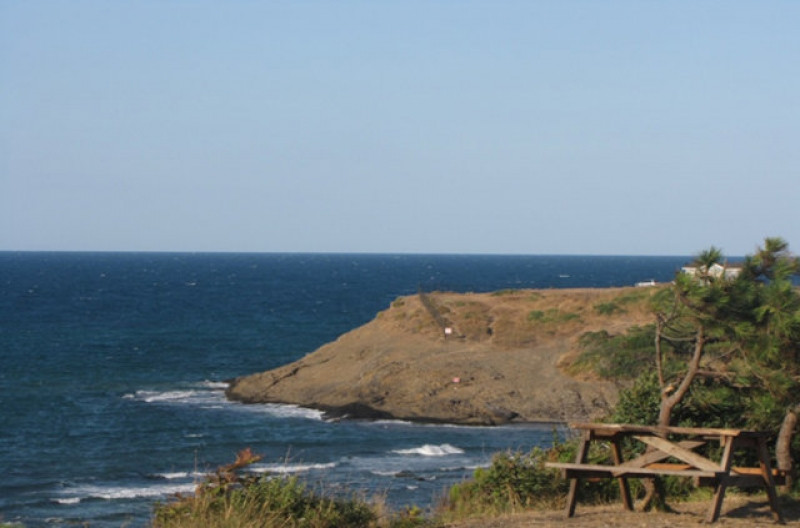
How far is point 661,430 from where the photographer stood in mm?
11664

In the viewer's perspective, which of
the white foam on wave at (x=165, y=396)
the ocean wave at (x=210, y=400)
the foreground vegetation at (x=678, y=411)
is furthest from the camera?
the white foam on wave at (x=165, y=396)

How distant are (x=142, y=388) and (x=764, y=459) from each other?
121 ft

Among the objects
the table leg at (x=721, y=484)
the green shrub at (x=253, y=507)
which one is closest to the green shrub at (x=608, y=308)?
the table leg at (x=721, y=484)

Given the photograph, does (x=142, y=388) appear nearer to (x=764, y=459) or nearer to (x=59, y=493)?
(x=59, y=493)

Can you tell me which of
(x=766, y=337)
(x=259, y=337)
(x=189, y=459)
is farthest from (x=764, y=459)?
(x=259, y=337)

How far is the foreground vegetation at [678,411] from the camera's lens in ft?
35.0

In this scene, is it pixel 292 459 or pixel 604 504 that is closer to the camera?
pixel 604 504

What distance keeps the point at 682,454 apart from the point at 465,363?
2813 centimetres

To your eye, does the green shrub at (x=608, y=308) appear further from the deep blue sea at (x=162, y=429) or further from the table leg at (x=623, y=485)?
the table leg at (x=623, y=485)

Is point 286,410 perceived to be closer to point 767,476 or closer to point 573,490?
point 573,490

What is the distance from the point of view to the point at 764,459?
1134 centimetres

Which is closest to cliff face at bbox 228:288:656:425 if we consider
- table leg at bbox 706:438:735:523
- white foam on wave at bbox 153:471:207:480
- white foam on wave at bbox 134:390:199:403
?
white foam on wave at bbox 134:390:199:403

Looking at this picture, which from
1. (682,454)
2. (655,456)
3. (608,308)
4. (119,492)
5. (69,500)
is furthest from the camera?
(608,308)

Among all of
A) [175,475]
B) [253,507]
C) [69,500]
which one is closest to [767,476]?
[253,507]
